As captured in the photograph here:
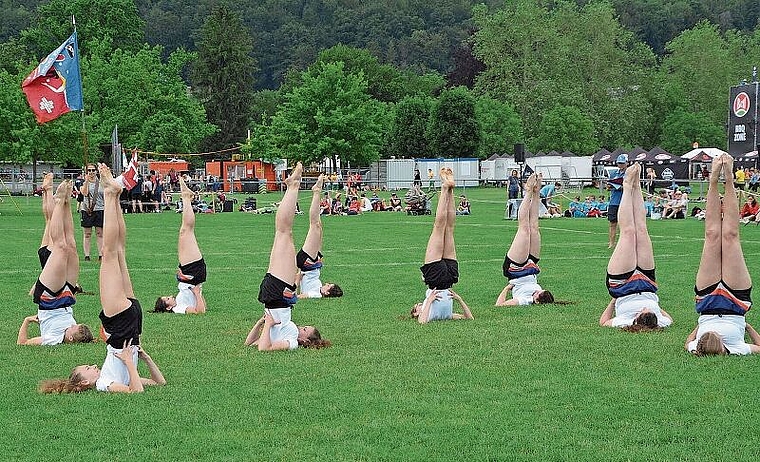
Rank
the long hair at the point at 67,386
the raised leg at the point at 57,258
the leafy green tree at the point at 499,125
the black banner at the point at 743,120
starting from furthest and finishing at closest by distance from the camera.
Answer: the leafy green tree at the point at 499,125 < the black banner at the point at 743,120 < the raised leg at the point at 57,258 < the long hair at the point at 67,386

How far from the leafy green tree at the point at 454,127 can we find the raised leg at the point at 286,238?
73733 millimetres

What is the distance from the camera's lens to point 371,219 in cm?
3922

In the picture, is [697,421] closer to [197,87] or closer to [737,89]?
[737,89]

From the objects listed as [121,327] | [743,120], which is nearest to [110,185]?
[121,327]

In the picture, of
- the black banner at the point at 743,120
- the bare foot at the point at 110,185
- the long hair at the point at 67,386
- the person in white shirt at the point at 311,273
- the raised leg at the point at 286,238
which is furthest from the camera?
the black banner at the point at 743,120

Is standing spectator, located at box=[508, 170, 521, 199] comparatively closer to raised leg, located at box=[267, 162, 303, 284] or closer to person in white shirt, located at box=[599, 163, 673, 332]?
person in white shirt, located at box=[599, 163, 673, 332]

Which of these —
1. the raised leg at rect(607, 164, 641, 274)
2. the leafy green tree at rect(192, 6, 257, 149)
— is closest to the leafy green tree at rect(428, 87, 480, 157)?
the leafy green tree at rect(192, 6, 257, 149)

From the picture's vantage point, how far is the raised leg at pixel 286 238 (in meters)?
10.6

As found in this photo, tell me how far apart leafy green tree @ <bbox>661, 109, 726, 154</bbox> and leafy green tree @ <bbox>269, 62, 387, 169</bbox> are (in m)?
37.5

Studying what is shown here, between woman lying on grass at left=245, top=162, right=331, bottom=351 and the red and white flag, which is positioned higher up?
the red and white flag

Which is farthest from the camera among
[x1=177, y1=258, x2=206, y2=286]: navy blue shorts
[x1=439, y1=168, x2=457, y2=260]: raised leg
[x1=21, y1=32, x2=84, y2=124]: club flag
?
[x1=21, y1=32, x2=84, y2=124]: club flag

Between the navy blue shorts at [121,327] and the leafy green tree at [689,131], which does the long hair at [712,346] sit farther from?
the leafy green tree at [689,131]

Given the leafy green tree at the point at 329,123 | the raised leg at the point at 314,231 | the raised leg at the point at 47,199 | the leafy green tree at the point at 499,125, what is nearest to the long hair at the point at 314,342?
the raised leg at the point at 314,231

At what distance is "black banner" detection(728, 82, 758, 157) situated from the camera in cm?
4553
